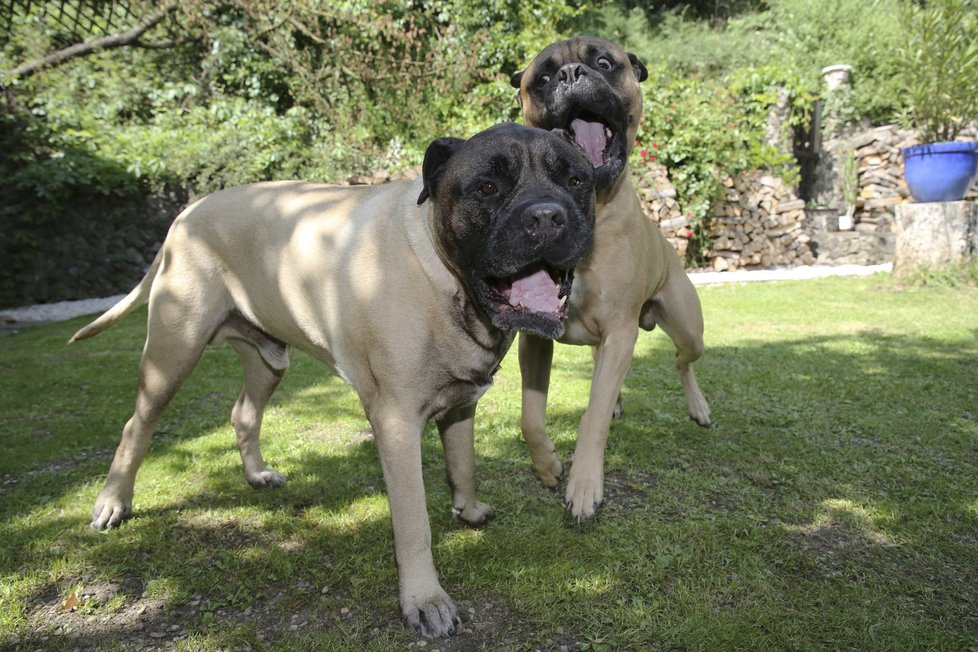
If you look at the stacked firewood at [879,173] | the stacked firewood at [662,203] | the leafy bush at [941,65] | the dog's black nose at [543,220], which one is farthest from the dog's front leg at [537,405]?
the stacked firewood at [879,173]

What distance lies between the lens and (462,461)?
8.96ft

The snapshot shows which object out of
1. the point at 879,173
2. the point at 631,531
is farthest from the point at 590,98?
the point at 879,173

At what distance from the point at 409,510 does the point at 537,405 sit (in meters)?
0.98

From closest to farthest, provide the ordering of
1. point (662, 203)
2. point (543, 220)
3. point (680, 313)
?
point (543, 220) < point (680, 313) < point (662, 203)

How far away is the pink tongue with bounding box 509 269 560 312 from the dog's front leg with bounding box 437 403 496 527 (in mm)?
597

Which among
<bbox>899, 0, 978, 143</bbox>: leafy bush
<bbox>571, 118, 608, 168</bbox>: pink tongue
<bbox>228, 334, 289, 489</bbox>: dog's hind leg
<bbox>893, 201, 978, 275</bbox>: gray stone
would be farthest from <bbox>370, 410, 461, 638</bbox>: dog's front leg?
<bbox>899, 0, 978, 143</bbox>: leafy bush

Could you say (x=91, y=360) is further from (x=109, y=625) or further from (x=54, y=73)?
(x=54, y=73)

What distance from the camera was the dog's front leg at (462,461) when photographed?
2.69m

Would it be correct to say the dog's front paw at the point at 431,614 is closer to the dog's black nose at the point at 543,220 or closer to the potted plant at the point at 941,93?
the dog's black nose at the point at 543,220

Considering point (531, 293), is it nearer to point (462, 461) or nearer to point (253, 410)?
point (462, 461)

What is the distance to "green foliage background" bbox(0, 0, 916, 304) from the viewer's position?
9.24m

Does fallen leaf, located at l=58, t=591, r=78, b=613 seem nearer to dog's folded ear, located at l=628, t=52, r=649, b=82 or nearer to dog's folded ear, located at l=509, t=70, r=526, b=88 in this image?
dog's folded ear, located at l=509, t=70, r=526, b=88

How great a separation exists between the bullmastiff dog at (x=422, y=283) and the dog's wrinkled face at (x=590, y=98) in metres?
0.73

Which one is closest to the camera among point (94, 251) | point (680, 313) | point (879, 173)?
point (680, 313)
